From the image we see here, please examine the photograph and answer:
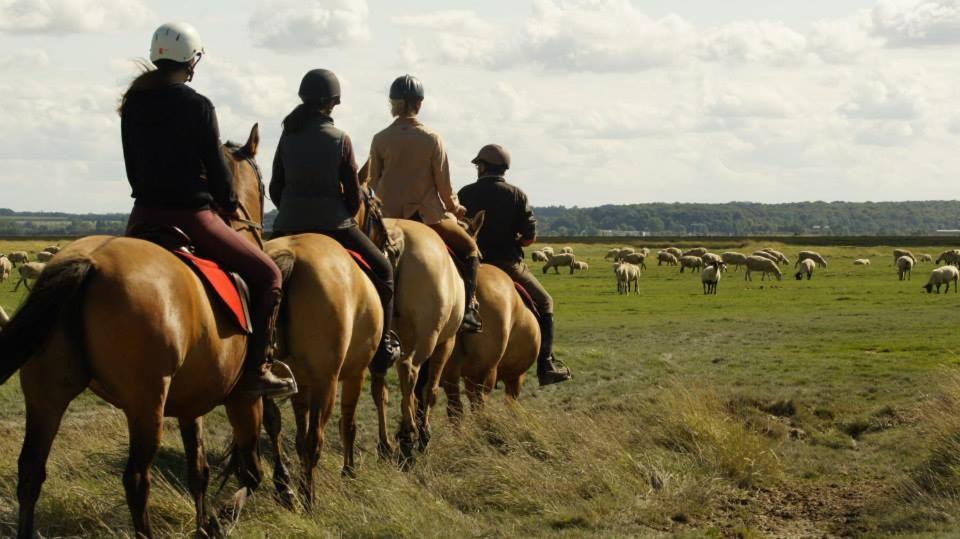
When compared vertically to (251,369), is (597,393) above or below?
below

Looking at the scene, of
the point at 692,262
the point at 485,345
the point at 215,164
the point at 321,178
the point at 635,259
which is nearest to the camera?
the point at 215,164

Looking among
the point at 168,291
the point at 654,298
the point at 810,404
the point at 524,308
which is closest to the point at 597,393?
the point at 810,404

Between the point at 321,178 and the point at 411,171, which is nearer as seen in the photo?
the point at 321,178

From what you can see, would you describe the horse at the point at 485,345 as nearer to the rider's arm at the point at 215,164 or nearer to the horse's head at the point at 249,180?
the horse's head at the point at 249,180

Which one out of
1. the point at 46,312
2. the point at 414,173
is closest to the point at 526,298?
the point at 414,173

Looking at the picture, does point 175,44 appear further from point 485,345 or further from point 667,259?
point 667,259

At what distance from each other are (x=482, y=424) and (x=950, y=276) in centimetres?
5009

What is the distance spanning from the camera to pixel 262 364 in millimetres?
7414

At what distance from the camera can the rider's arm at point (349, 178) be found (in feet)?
30.2

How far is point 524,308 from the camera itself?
13352mm

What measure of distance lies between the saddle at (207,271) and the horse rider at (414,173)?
4.28 m

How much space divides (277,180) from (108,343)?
375 centimetres

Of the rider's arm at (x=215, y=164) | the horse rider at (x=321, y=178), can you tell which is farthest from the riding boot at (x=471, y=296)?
the rider's arm at (x=215, y=164)

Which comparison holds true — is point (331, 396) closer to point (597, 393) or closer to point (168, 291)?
point (168, 291)
